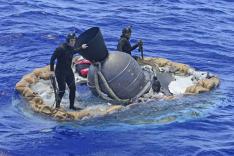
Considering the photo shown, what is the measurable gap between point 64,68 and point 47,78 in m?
2.71

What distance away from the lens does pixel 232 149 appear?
13.6 metres

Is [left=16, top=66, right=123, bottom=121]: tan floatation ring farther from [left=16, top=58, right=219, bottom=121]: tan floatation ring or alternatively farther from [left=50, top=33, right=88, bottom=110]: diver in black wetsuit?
[left=50, top=33, right=88, bottom=110]: diver in black wetsuit

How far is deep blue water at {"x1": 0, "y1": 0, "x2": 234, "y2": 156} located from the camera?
1368 cm

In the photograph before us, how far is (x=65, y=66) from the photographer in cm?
1512

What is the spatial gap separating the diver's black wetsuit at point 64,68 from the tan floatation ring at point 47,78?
0.61 metres

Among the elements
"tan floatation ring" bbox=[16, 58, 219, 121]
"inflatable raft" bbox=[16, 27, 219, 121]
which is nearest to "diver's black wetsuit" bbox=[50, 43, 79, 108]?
"inflatable raft" bbox=[16, 27, 219, 121]

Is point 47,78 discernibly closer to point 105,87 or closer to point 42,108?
point 105,87

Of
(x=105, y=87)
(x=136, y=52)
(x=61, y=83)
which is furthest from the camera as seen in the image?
(x=136, y=52)

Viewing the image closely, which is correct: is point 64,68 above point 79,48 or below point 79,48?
below

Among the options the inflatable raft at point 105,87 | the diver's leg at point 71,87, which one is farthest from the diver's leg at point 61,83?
the inflatable raft at point 105,87

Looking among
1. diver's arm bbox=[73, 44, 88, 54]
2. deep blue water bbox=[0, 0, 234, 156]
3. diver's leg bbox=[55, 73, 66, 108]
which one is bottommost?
deep blue water bbox=[0, 0, 234, 156]

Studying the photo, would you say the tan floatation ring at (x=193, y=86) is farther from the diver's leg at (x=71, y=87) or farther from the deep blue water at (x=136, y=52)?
the diver's leg at (x=71, y=87)

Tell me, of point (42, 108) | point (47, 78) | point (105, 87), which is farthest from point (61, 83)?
point (47, 78)

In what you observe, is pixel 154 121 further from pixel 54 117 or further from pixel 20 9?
pixel 20 9
